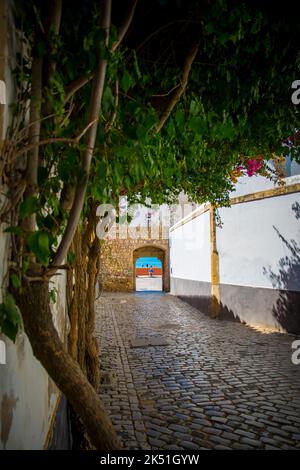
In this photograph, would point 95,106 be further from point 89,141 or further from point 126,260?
point 126,260

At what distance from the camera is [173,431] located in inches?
159

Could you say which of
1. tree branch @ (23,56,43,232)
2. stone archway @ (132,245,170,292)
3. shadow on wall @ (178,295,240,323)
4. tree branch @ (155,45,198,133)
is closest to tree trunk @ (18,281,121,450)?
tree branch @ (23,56,43,232)

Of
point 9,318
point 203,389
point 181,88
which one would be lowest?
point 203,389

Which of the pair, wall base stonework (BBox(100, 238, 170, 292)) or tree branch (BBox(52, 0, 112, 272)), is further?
wall base stonework (BBox(100, 238, 170, 292))

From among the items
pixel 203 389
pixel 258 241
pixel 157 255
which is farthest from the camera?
pixel 157 255

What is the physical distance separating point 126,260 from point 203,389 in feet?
60.3

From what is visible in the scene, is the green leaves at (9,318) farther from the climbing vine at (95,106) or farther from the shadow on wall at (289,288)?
the shadow on wall at (289,288)

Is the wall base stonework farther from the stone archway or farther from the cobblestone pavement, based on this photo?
the cobblestone pavement

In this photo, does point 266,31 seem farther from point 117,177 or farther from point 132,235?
point 132,235

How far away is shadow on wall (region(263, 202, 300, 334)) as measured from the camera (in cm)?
885

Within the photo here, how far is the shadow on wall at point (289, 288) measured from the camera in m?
8.85

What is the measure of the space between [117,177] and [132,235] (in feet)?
71.9

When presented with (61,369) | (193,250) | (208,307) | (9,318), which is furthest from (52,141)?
(193,250)

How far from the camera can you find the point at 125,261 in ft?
77.1
